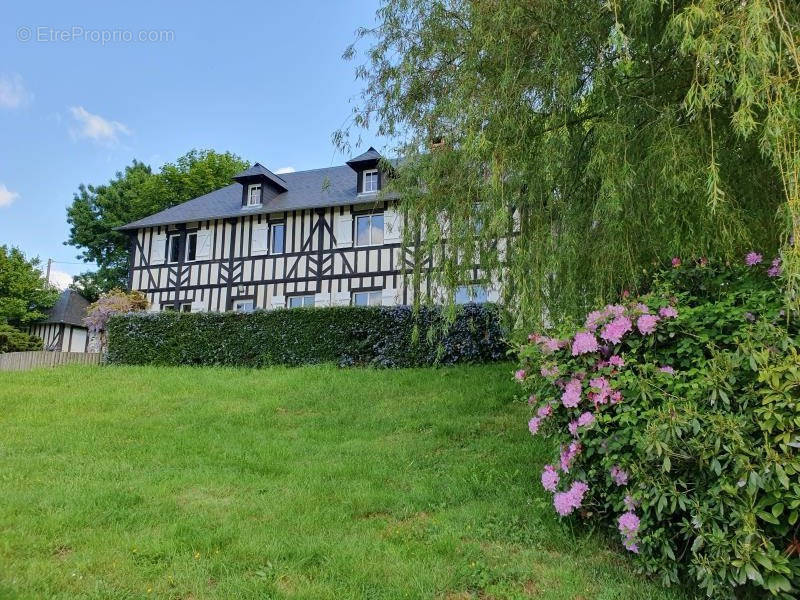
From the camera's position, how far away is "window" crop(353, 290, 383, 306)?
14586 millimetres

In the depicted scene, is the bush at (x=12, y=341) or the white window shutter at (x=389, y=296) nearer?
the white window shutter at (x=389, y=296)

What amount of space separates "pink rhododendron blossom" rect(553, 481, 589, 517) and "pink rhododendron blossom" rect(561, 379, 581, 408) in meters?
0.48

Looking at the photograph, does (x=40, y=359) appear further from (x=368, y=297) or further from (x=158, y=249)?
(x=368, y=297)

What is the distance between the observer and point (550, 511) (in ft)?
11.5

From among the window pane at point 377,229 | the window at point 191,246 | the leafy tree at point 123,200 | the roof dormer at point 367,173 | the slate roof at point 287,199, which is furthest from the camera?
the leafy tree at point 123,200

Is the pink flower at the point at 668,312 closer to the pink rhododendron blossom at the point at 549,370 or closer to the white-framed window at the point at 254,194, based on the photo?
the pink rhododendron blossom at the point at 549,370

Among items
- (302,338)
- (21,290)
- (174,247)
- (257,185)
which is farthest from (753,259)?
(21,290)

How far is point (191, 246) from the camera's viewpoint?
54.6ft

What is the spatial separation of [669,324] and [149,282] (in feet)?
55.3

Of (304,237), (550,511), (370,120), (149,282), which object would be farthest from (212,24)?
(149,282)

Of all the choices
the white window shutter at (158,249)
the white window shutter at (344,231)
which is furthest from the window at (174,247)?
the white window shutter at (344,231)

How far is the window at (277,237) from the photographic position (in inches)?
626

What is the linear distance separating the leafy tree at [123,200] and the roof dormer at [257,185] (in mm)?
9487

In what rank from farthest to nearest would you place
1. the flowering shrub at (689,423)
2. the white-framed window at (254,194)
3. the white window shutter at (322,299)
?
the white-framed window at (254,194) < the white window shutter at (322,299) < the flowering shrub at (689,423)
